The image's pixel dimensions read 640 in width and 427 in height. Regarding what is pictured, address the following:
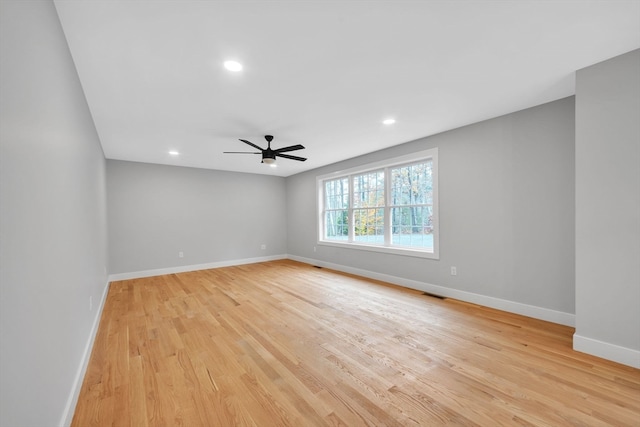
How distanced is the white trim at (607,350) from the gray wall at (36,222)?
12.1 ft

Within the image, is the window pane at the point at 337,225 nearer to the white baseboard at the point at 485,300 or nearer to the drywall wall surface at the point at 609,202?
the white baseboard at the point at 485,300

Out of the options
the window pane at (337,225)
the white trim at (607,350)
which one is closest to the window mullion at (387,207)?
the window pane at (337,225)

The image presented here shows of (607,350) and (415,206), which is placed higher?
(415,206)

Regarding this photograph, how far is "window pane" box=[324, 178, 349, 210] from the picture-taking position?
19.2 ft

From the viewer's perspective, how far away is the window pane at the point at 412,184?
4199 millimetres

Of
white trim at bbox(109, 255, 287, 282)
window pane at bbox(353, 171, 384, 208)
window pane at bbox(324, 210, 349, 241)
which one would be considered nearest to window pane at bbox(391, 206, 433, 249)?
window pane at bbox(353, 171, 384, 208)

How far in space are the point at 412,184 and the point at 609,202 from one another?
2.46 metres

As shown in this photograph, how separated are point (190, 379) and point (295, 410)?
906 millimetres

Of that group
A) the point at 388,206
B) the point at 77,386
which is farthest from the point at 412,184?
the point at 77,386

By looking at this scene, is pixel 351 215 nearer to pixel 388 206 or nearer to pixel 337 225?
pixel 337 225

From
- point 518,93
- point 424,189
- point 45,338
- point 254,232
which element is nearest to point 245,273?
point 254,232

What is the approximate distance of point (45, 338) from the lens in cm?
122

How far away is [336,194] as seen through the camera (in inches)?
241

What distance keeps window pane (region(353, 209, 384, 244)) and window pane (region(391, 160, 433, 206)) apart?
475mm
